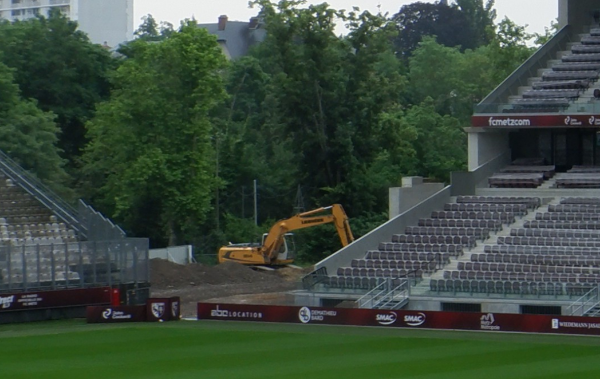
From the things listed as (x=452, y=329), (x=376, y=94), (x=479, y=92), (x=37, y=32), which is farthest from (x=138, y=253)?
(x=479, y=92)

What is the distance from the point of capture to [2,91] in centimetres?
6475

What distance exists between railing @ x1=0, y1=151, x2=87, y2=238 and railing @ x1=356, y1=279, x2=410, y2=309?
10.8 metres

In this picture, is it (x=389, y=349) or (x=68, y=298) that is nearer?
(x=389, y=349)

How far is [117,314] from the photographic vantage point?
38.0m

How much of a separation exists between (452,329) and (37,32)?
156 feet

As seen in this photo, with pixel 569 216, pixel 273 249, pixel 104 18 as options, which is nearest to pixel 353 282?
pixel 569 216

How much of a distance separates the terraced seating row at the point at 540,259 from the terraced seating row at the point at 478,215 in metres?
3.61

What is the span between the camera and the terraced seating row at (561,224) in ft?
143

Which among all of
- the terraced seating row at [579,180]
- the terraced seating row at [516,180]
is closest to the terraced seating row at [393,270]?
the terraced seating row at [516,180]

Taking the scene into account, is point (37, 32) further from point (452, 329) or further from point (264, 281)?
point (452, 329)

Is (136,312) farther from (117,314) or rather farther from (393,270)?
(393,270)

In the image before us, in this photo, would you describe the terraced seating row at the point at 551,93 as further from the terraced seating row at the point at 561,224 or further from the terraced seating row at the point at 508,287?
the terraced seating row at the point at 508,287

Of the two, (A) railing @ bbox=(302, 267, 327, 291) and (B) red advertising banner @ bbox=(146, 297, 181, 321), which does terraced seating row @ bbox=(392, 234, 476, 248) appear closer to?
(A) railing @ bbox=(302, 267, 327, 291)

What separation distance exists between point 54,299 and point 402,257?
12.8 metres
